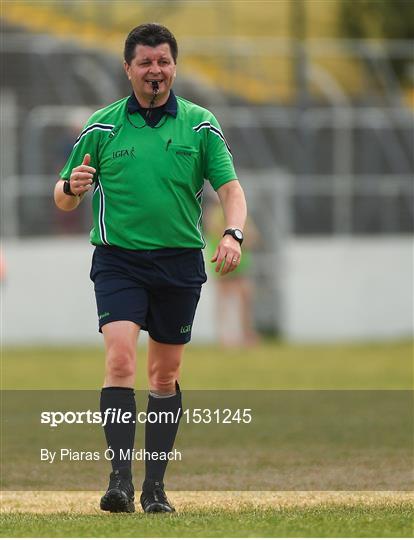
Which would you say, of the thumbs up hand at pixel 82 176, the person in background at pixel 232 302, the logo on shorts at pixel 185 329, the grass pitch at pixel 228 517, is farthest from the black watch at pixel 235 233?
the person in background at pixel 232 302

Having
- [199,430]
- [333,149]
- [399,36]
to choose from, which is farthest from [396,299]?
[199,430]

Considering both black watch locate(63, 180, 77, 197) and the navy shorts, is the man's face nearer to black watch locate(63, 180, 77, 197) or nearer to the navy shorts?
black watch locate(63, 180, 77, 197)

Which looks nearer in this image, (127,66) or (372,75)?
(127,66)

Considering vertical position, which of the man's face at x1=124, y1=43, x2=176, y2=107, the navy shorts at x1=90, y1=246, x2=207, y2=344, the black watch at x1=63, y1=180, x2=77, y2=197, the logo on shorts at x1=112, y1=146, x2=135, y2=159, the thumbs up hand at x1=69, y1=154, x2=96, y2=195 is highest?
the man's face at x1=124, y1=43, x2=176, y2=107

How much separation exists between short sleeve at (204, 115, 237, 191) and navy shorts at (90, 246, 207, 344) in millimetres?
369

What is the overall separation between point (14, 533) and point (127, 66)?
2254mm

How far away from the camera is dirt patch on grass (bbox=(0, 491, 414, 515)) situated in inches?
290

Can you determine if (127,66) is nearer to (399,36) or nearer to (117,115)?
(117,115)

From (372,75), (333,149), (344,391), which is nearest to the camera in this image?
(344,391)

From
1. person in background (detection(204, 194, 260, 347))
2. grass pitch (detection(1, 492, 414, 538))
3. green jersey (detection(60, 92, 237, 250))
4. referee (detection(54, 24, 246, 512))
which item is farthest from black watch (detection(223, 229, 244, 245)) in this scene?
person in background (detection(204, 194, 260, 347))

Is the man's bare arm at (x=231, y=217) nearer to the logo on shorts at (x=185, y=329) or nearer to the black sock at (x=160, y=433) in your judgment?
the logo on shorts at (x=185, y=329)

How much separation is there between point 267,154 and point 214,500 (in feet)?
54.7

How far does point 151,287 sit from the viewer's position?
23.3 feet

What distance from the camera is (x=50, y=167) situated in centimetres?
2153
